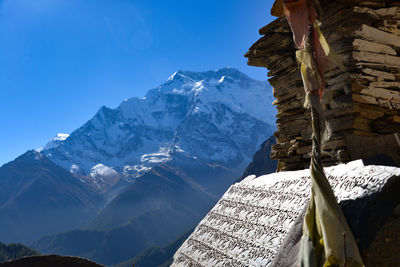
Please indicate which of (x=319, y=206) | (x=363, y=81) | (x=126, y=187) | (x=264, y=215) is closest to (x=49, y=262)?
(x=264, y=215)

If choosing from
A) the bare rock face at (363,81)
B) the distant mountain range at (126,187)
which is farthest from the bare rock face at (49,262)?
the distant mountain range at (126,187)

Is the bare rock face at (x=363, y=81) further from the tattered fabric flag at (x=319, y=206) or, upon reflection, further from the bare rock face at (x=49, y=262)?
the bare rock face at (x=49, y=262)

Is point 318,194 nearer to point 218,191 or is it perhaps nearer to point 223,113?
point 218,191

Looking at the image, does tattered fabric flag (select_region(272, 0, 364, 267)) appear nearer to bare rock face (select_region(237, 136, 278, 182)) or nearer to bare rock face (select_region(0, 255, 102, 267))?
bare rock face (select_region(0, 255, 102, 267))

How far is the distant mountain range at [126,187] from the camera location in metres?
89.8

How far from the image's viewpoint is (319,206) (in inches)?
73.6

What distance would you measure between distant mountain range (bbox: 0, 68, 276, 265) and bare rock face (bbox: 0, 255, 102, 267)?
3326 inches

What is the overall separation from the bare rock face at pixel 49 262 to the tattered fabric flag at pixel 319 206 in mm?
1789

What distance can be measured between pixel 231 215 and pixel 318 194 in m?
1.64

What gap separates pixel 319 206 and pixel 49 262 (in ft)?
6.96

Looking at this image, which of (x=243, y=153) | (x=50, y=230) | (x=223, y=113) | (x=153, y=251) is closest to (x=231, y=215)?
(x=153, y=251)

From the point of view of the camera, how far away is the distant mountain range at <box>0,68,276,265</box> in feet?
294

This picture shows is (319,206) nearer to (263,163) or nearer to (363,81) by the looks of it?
(363,81)

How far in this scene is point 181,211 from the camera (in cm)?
10669
